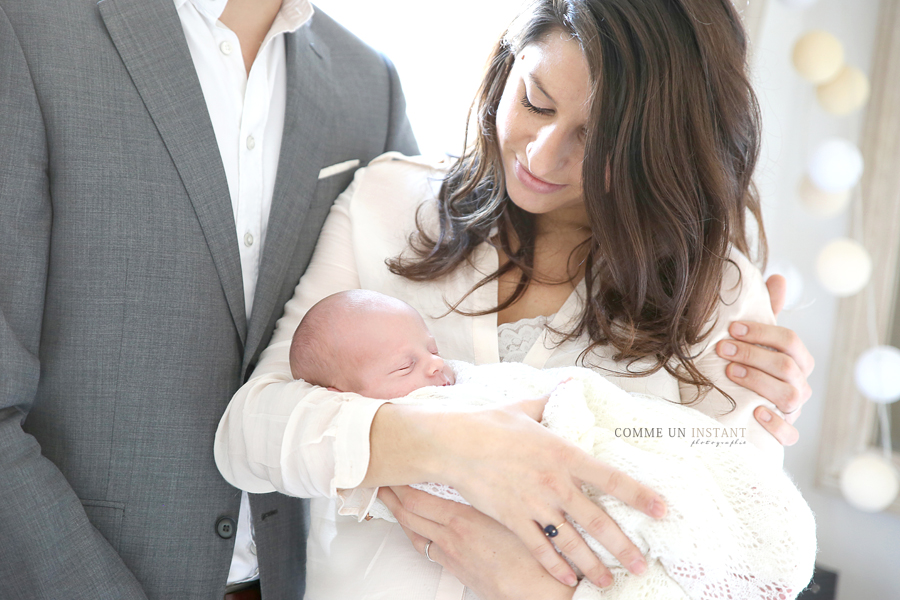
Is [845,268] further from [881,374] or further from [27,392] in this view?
[27,392]

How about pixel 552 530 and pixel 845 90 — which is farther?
pixel 845 90

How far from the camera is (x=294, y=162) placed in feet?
5.46

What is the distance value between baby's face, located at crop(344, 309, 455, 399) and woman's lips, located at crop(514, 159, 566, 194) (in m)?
0.51

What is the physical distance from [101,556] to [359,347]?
26.5 inches

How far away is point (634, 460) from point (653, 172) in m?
0.69

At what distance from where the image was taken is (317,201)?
177cm

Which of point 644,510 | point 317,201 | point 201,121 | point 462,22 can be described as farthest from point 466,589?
point 462,22

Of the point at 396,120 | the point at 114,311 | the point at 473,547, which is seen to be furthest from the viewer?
the point at 396,120

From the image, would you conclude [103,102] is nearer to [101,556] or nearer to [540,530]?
[101,556]

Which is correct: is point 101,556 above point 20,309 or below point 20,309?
below

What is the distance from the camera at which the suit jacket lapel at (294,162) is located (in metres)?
1.58

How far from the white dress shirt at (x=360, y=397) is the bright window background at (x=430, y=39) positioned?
849 mm

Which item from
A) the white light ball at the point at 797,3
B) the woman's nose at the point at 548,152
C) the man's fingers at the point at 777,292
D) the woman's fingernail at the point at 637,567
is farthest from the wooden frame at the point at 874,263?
the woman's fingernail at the point at 637,567

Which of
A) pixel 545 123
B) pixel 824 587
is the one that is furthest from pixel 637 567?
pixel 824 587
